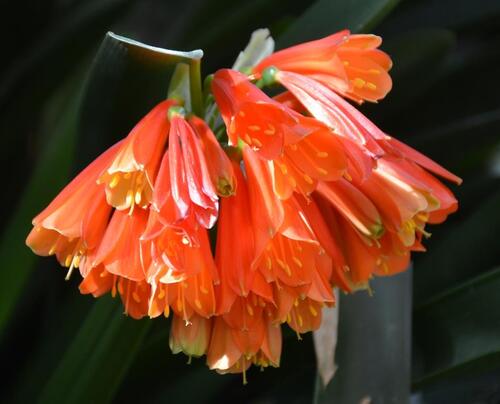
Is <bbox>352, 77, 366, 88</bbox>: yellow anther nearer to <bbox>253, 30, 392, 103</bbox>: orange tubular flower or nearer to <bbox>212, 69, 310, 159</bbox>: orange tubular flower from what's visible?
<bbox>253, 30, 392, 103</bbox>: orange tubular flower

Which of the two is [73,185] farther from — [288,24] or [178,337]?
[288,24]

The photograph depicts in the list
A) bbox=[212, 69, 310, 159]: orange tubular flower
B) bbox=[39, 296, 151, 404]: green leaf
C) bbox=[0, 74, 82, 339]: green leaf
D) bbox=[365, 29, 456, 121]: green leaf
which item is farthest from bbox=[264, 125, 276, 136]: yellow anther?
bbox=[365, 29, 456, 121]: green leaf

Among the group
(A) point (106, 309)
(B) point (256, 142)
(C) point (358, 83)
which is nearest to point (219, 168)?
(B) point (256, 142)

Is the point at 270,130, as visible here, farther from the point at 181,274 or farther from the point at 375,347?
the point at 375,347

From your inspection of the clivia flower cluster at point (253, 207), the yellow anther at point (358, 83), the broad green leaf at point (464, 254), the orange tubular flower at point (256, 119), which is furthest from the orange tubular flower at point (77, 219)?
the broad green leaf at point (464, 254)

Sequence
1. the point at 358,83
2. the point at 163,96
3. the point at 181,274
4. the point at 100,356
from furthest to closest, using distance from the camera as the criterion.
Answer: the point at 163,96 < the point at 100,356 < the point at 358,83 < the point at 181,274

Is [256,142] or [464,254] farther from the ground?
[256,142]
